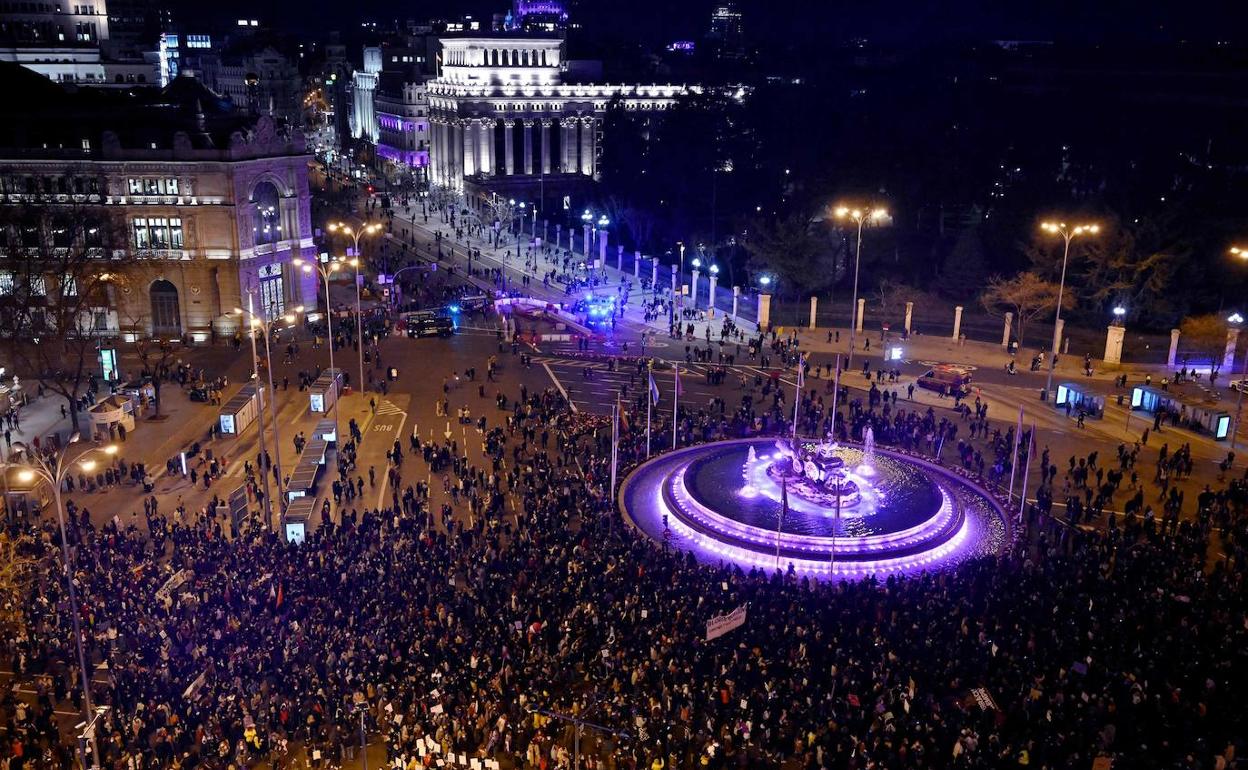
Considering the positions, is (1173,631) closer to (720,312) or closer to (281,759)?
(281,759)

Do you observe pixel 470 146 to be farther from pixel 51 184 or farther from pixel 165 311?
pixel 51 184

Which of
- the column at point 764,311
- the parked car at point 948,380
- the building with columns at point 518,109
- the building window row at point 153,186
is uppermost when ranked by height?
the building with columns at point 518,109

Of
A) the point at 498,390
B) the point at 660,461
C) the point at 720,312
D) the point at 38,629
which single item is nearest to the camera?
the point at 38,629

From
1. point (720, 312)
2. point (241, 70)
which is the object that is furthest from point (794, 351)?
point (241, 70)

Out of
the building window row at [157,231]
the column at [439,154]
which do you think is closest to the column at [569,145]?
the column at [439,154]

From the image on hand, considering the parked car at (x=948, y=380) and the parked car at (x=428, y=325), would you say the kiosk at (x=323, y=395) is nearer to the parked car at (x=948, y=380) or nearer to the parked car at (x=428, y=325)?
the parked car at (x=428, y=325)

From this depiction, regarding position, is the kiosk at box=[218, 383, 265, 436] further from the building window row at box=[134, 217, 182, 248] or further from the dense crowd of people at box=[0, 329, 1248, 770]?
the building window row at box=[134, 217, 182, 248]

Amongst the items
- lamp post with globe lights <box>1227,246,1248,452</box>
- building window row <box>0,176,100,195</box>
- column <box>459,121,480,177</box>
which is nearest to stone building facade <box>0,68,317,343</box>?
building window row <box>0,176,100,195</box>
